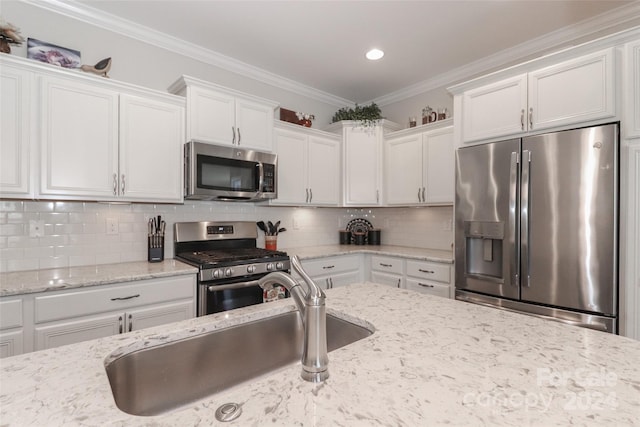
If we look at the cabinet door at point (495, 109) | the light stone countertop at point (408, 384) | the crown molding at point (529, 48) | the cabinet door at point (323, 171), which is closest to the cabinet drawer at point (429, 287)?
the cabinet door at point (323, 171)

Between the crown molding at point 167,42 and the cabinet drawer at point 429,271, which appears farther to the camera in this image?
the cabinet drawer at point 429,271

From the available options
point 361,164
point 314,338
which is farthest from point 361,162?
point 314,338

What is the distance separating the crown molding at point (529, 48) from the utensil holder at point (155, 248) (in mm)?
3106

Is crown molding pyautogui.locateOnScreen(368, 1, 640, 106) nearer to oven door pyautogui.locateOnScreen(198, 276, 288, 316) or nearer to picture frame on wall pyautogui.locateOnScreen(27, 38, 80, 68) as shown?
oven door pyautogui.locateOnScreen(198, 276, 288, 316)

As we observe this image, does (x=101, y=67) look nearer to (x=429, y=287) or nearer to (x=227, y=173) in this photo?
(x=227, y=173)

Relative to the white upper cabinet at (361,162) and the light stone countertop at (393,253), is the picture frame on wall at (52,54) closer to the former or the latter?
the light stone countertop at (393,253)

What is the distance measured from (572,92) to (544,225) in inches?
35.0

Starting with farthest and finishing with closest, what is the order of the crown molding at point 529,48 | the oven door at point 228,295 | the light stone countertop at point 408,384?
the crown molding at point 529,48, the oven door at point 228,295, the light stone countertop at point 408,384

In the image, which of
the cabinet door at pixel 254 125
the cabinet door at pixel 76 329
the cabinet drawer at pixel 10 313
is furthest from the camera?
the cabinet door at pixel 254 125

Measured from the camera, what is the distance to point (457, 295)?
257 cm

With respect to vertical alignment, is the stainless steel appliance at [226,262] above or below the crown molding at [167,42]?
below

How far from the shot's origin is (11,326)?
1.64 metres

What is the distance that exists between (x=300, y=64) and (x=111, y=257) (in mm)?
2441

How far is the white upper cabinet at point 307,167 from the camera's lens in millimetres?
3209
